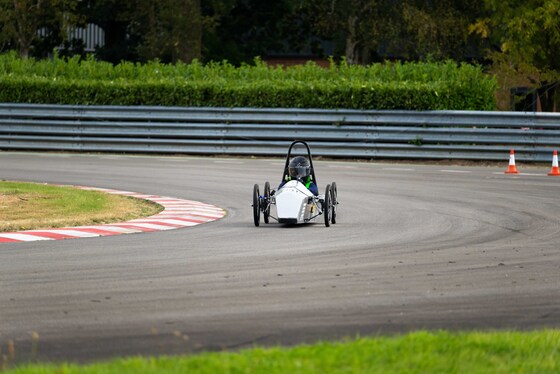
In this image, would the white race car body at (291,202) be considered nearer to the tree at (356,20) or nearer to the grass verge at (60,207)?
the grass verge at (60,207)

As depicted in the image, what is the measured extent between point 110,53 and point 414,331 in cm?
4963

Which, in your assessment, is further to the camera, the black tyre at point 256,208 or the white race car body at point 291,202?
the black tyre at point 256,208

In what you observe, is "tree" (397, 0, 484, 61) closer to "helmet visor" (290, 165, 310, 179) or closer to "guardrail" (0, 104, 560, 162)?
"guardrail" (0, 104, 560, 162)

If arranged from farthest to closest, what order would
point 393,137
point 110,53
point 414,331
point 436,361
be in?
point 110,53
point 393,137
point 414,331
point 436,361

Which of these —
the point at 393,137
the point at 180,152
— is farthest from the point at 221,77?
the point at 393,137

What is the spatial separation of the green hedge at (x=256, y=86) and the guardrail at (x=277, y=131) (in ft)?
2.14

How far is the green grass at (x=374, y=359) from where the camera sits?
6535 mm

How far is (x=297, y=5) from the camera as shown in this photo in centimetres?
5172

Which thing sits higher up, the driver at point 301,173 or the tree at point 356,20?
the tree at point 356,20

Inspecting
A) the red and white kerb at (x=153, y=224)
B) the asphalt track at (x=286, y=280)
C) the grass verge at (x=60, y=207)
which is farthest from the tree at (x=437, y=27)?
the red and white kerb at (x=153, y=224)

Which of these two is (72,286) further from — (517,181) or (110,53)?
(110,53)

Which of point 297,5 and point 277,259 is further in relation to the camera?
point 297,5

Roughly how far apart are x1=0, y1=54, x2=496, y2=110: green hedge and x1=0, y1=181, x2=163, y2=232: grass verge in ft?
37.2

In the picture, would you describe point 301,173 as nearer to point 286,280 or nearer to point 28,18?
point 286,280
